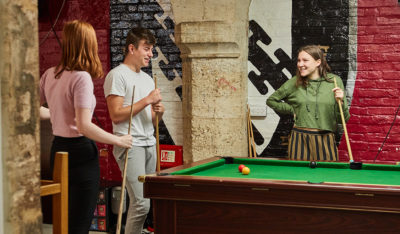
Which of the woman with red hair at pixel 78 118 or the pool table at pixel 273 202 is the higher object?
the woman with red hair at pixel 78 118

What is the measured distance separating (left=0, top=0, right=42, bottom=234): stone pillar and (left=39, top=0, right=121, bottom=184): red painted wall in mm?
3793

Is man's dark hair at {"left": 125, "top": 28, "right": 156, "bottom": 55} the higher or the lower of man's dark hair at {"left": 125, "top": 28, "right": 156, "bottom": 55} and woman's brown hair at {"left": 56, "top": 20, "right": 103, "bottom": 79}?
the higher

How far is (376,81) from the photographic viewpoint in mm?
4363

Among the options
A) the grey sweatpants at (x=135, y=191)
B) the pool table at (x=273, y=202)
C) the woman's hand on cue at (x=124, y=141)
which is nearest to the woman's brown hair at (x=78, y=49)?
the woman's hand on cue at (x=124, y=141)

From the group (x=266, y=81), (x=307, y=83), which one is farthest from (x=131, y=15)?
(x=307, y=83)

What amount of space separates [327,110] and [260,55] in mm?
943

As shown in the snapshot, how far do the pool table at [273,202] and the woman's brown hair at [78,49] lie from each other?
2.11 ft

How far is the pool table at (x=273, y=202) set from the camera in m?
2.40

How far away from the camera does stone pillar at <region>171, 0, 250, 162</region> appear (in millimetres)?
4426

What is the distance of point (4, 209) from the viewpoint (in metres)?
Answer: 1.31

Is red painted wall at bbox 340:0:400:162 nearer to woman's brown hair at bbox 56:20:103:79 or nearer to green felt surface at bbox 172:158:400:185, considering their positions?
green felt surface at bbox 172:158:400:185

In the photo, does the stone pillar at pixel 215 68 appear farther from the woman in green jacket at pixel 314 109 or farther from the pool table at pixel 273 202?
the pool table at pixel 273 202

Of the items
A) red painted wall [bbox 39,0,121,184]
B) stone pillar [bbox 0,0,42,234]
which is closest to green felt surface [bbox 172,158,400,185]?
stone pillar [bbox 0,0,42,234]

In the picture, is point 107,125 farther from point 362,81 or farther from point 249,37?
point 362,81
